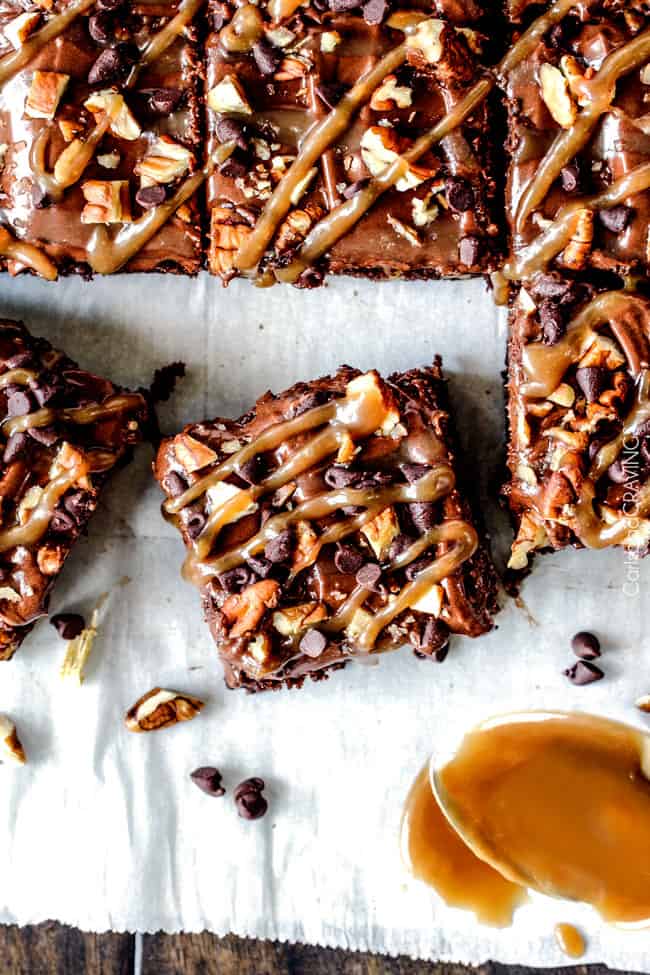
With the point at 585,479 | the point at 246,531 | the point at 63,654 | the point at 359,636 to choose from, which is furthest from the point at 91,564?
the point at 585,479

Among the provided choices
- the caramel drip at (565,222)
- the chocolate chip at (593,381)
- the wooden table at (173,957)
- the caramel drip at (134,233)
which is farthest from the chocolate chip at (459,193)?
the wooden table at (173,957)

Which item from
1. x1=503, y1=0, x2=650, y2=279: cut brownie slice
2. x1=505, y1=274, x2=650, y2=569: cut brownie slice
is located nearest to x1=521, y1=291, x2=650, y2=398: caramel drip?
x1=505, y1=274, x2=650, y2=569: cut brownie slice

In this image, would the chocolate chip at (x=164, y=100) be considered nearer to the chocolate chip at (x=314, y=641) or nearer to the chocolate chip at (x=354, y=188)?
the chocolate chip at (x=354, y=188)

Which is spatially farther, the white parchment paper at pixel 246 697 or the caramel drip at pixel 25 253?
the white parchment paper at pixel 246 697

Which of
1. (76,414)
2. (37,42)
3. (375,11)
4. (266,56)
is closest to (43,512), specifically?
(76,414)

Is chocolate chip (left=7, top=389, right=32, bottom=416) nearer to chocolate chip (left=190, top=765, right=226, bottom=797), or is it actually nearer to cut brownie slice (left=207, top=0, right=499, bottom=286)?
cut brownie slice (left=207, top=0, right=499, bottom=286)

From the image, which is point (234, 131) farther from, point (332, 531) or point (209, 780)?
point (209, 780)

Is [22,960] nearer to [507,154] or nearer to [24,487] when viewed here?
[24,487]
